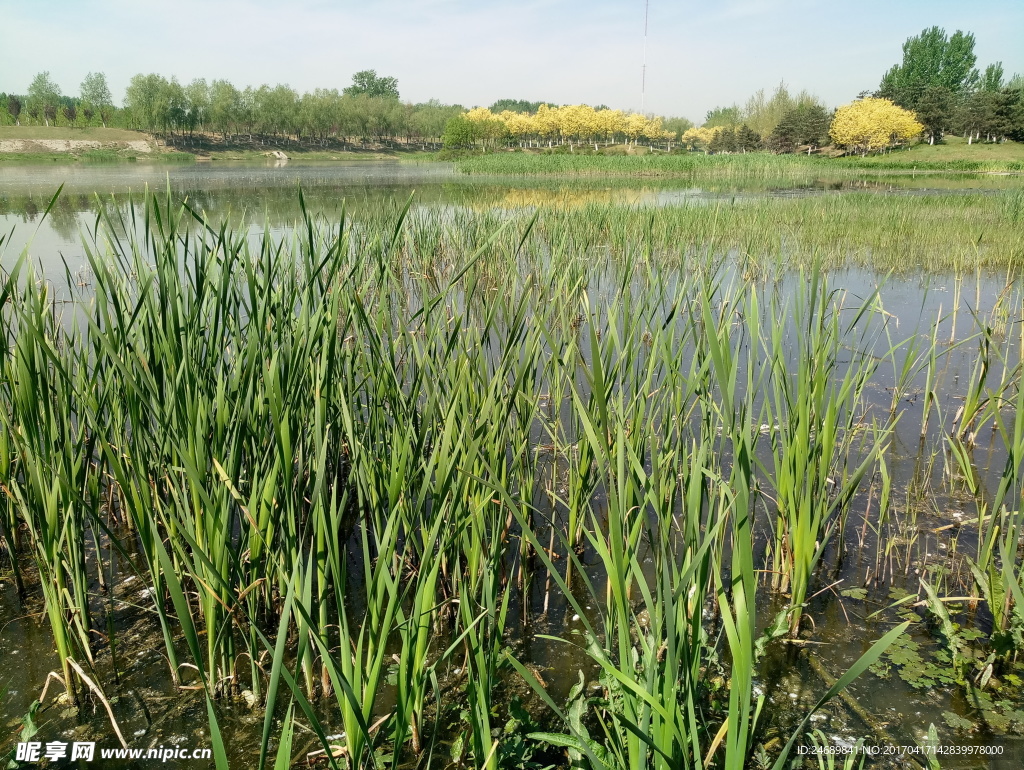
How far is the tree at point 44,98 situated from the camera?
51.0 m

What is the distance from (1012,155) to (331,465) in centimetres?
4126

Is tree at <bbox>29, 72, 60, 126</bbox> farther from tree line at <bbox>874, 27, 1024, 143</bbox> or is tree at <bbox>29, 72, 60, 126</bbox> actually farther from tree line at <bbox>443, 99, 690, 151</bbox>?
tree line at <bbox>874, 27, 1024, 143</bbox>

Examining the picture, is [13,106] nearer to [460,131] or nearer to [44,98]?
[44,98]

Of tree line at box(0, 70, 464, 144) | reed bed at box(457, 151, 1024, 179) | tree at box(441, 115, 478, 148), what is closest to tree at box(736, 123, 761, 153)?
reed bed at box(457, 151, 1024, 179)

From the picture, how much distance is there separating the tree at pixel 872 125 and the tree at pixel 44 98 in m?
58.9

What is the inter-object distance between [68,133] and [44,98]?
1302cm

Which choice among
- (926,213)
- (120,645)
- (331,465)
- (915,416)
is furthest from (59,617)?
(926,213)

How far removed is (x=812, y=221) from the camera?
31.0 ft

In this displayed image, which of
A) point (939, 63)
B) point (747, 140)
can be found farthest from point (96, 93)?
point (939, 63)

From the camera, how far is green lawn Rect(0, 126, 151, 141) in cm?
4053

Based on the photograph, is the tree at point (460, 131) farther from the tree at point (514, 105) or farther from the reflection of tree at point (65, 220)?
the tree at point (514, 105)

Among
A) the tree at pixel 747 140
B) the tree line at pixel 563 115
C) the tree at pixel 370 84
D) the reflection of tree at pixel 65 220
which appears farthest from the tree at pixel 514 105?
the reflection of tree at pixel 65 220

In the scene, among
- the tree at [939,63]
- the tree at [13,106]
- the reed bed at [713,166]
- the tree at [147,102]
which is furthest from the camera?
the tree at [939,63]

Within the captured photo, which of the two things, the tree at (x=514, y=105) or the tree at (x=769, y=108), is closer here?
the tree at (x=769, y=108)
